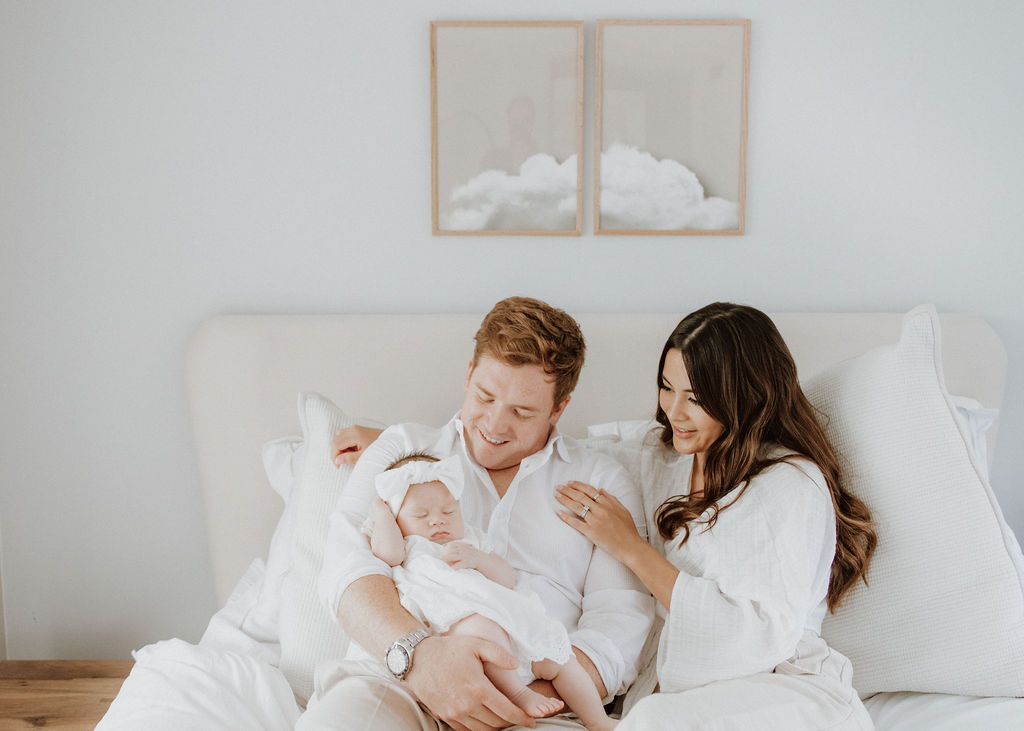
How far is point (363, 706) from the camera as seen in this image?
1258mm

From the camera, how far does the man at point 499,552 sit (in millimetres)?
1255

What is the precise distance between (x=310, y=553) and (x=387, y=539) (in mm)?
326

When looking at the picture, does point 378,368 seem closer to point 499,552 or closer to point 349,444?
point 349,444

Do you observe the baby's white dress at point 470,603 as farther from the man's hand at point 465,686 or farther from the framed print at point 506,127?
the framed print at point 506,127

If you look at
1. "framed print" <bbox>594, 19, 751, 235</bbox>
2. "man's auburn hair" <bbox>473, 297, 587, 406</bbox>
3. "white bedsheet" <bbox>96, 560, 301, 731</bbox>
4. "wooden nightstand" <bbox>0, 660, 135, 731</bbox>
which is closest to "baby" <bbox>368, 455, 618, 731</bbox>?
"man's auburn hair" <bbox>473, 297, 587, 406</bbox>

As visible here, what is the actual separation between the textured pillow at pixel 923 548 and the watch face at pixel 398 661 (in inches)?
32.9

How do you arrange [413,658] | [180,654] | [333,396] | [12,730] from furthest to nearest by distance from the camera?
[333,396]
[12,730]
[180,654]
[413,658]

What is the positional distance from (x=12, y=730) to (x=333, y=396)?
1.08 m

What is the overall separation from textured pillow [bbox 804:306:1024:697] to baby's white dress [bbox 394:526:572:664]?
63cm

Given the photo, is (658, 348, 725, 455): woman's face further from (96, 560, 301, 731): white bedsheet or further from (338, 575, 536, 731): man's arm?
(96, 560, 301, 731): white bedsheet

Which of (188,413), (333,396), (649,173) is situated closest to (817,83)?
(649,173)

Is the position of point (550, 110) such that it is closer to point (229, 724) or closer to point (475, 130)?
point (475, 130)

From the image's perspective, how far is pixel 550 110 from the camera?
81.0 inches

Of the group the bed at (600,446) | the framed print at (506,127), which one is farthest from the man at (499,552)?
the framed print at (506,127)
